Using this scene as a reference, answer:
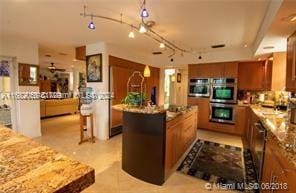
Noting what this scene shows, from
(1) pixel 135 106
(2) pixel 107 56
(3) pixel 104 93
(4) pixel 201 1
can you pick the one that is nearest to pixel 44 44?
(2) pixel 107 56

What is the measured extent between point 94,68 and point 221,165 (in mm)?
3632

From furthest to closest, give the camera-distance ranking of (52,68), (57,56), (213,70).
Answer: (52,68) < (57,56) < (213,70)

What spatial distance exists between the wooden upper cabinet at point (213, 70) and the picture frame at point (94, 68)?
9.67 feet

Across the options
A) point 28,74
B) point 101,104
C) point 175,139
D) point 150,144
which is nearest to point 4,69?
point 28,74

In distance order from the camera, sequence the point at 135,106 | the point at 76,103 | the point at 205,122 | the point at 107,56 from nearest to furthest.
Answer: the point at 135,106
the point at 107,56
the point at 205,122
the point at 76,103

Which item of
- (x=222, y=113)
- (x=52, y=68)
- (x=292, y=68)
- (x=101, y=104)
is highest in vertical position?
(x=52, y=68)

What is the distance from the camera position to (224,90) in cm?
502

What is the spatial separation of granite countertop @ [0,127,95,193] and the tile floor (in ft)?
5.29

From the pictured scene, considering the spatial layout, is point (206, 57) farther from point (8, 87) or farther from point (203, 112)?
point (8, 87)

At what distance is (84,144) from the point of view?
396 cm

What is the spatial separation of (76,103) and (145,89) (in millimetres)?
3981

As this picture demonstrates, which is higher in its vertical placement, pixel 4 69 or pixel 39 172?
pixel 4 69

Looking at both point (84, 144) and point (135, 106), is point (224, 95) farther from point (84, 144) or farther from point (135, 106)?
point (84, 144)

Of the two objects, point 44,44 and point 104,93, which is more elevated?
point 44,44
